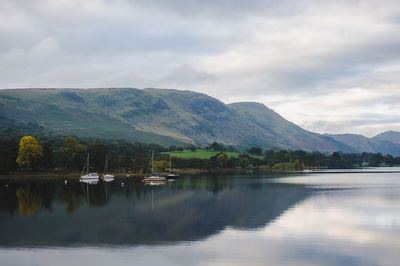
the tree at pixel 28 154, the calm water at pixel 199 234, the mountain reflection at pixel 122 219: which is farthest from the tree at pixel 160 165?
the calm water at pixel 199 234

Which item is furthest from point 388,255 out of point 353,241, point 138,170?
point 138,170

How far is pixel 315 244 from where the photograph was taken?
27453 millimetres

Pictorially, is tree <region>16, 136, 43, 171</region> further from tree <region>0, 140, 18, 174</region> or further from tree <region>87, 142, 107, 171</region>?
tree <region>87, 142, 107, 171</region>

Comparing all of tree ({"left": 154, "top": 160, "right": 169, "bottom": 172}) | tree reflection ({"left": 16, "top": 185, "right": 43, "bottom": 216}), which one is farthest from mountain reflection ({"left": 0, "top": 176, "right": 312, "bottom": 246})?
tree ({"left": 154, "top": 160, "right": 169, "bottom": 172})

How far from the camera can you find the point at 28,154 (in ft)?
420

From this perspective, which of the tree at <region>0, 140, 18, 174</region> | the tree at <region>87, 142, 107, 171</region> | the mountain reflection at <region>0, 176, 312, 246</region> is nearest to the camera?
the mountain reflection at <region>0, 176, 312, 246</region>

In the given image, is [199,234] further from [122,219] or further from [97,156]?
[97,156]

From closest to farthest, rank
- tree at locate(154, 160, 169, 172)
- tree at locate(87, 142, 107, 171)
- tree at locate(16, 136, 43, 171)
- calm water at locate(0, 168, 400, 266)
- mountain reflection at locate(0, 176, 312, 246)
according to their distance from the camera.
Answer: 1. calm water at locate(0, 168, 400, 266)
2. mountain reflection at locate(0, 176, 312, 246)
3. tree at locate(16, 136, 43, 171)
4. tree at locate(87, 142, 107, 171)
5. tree at locate(154, 160, 169, 172)

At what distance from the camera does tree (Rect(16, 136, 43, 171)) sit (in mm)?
127562

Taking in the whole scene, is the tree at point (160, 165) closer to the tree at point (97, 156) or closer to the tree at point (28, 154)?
the tree at point (97, 156)

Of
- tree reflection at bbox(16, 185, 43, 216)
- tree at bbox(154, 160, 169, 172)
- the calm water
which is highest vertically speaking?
tree at bbox(154, 160, 169, 172)

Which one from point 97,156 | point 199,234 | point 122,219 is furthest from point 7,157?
point 199,234

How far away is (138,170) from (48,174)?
139 feet

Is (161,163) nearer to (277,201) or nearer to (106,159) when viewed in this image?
(106,159)
